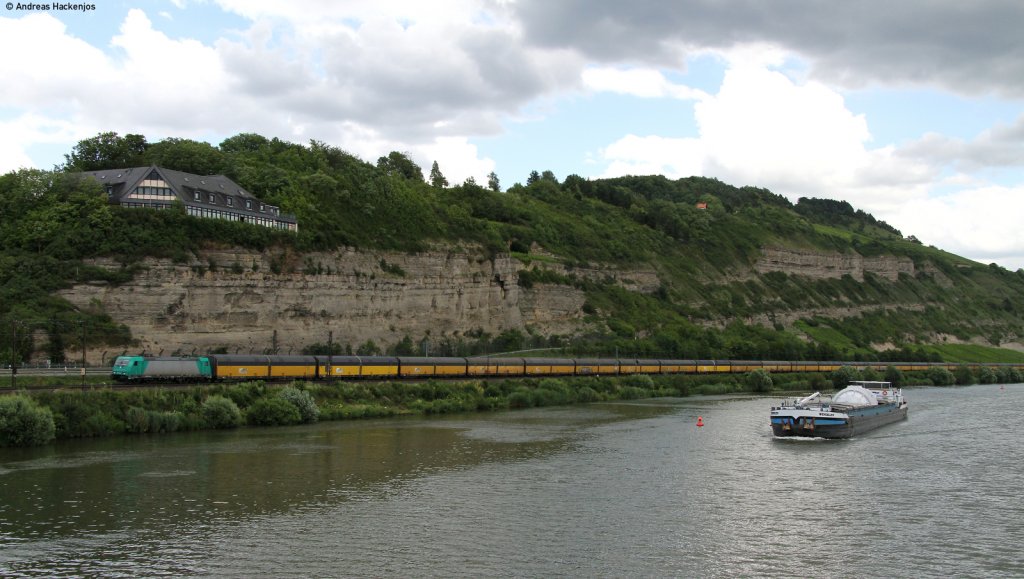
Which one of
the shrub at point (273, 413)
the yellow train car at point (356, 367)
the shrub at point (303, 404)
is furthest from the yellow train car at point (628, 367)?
the shrub at point (273, 413)

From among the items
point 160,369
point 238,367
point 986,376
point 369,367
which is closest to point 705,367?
point 369,367

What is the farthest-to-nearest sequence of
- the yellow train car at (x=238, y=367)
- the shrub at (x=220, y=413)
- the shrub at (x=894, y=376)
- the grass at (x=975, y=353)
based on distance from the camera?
1. the grass at (x=975, y=353)
2. the shrub at (x=894, y=376)
3. the yellow train car at (x=238, y=367)
4. the shrub at (x=220, y=413)

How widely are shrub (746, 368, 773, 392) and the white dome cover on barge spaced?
101 feet

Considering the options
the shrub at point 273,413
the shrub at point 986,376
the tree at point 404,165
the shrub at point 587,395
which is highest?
the tree at point 404,165

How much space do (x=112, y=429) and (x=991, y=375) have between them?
346ft

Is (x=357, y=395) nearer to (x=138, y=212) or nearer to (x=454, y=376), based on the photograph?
(x=454, y=376)

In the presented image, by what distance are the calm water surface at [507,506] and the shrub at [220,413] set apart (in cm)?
160

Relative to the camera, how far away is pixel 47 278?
205ft

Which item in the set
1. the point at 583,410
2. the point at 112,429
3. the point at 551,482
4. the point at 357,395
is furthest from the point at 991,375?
the point at 112,429

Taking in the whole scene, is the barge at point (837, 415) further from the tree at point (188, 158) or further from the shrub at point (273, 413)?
the tree at point (188, 158)

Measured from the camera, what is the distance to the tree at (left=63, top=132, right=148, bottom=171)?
90.5 meters

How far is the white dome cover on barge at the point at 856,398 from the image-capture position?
57625 mm

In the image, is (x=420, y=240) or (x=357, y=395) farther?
(x=420, y=240)

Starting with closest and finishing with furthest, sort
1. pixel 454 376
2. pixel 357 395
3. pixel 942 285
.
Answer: pixel 357 395 → pixel 454 376 → pixel 942 285
